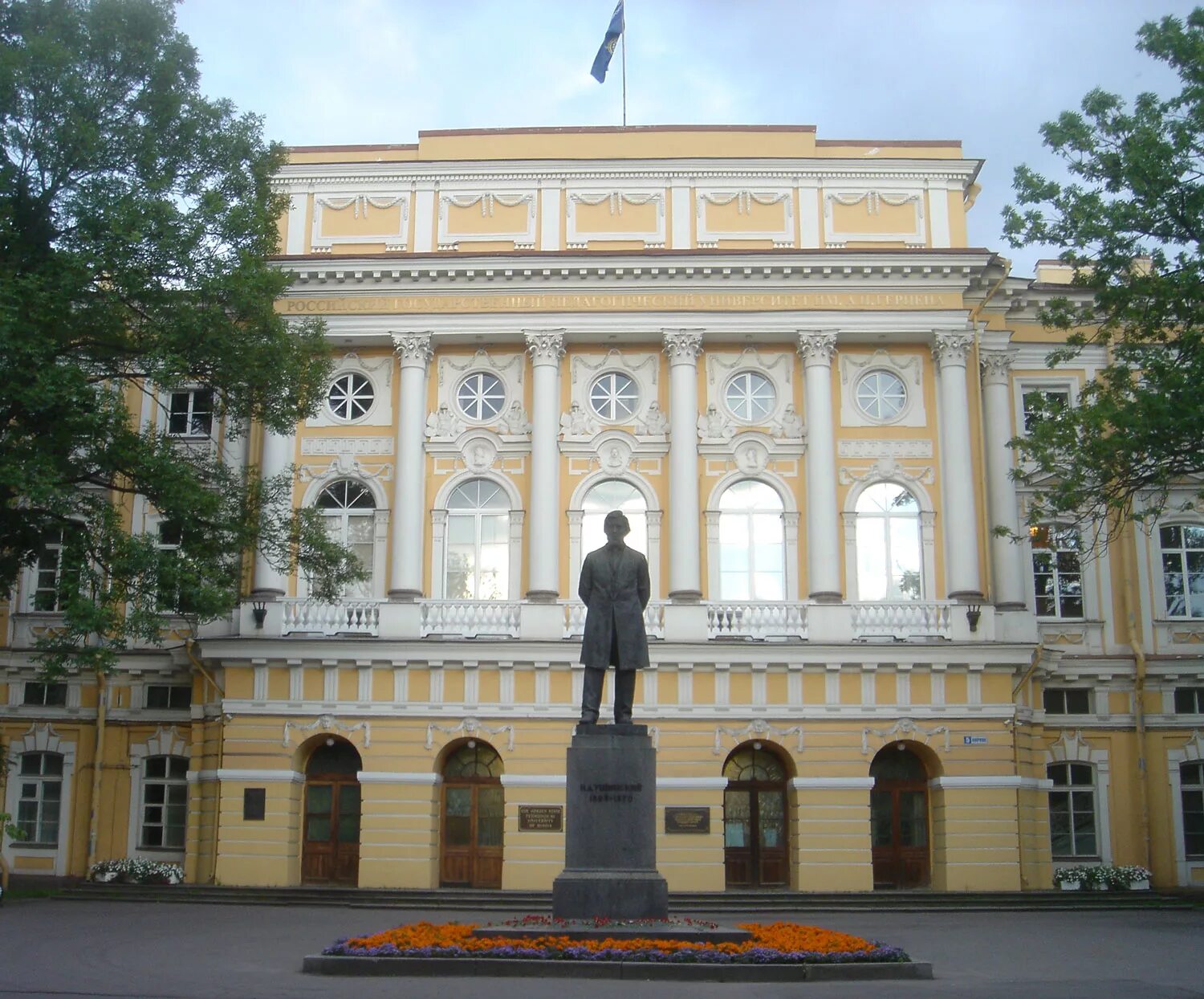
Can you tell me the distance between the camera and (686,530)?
31.2 meters

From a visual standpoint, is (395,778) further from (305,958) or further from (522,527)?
(305,958)

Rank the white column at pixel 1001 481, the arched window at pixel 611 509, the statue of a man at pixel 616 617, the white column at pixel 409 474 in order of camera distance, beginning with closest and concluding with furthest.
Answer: the statue of a man at pixel 616 617 → the white column at pixel 409 474 → the white column at pixel 1001 481 → the arched window at pixel 611 509

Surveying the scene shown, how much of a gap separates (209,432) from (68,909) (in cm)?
1106

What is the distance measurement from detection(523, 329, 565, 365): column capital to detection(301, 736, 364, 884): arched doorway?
922cm

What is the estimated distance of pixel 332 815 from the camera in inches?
1211

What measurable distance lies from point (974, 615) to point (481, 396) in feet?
38.4

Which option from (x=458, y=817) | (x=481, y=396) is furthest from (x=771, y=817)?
(x=481, y=396)

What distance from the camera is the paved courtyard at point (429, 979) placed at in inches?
547

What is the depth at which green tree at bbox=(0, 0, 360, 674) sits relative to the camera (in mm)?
22297

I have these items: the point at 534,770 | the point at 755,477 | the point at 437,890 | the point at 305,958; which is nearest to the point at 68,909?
the point at 437,890

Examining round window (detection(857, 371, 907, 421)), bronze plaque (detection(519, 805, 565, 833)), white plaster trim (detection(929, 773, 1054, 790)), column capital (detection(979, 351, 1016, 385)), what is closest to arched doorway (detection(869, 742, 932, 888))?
white plaster trim (detection(929, 773, 1054, 790))

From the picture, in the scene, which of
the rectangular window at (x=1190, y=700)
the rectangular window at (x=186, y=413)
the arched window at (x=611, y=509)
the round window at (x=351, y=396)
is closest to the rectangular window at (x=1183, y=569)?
A: the rectangular window at (x=1190, y=700)

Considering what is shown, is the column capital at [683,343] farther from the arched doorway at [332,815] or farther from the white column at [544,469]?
the arched doorway at [332,815]

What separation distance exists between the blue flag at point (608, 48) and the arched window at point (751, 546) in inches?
416
